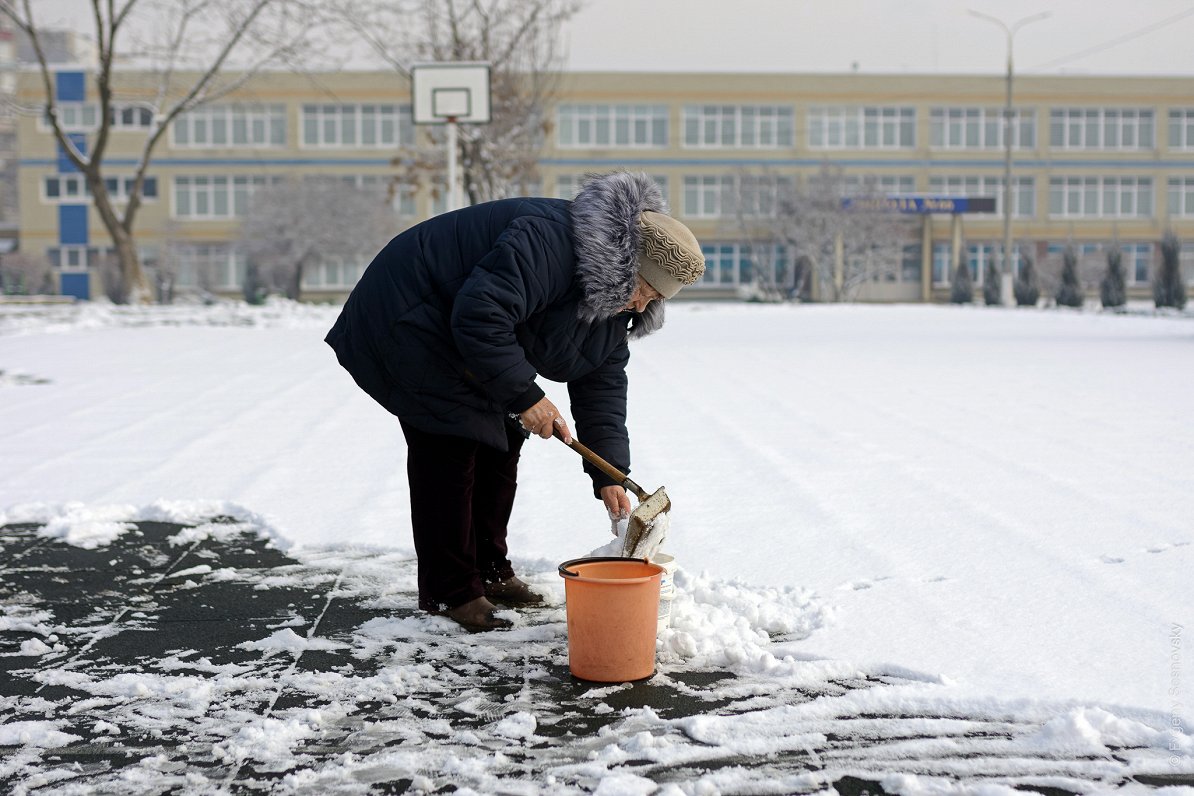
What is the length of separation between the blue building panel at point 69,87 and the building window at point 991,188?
136 ft

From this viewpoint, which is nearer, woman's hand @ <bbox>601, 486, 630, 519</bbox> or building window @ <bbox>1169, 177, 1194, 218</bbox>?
woman's hand @ <bbox>601, 486, 630, 519</bbox>

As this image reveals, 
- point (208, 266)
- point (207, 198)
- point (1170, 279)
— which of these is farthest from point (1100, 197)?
point (207, 198)

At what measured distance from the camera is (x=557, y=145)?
2418 inches

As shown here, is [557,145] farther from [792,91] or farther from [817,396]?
[817,396]

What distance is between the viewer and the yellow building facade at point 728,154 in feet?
200

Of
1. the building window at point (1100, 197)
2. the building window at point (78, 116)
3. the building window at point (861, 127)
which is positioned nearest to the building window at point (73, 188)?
the building window at point (78, 116)

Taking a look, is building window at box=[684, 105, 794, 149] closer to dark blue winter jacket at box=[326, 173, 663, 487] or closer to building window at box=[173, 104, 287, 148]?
building window at box=[173, 104, 287, 148]

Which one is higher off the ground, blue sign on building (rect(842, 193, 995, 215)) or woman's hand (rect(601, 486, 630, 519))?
blue sign on building (rect(842, 193, 995, 215))

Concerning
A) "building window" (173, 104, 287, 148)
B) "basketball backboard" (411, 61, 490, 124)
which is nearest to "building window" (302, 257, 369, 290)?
"building window" (173, 104, 287, 148)

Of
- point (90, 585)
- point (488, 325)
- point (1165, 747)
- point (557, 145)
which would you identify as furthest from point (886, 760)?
point (557, 145)

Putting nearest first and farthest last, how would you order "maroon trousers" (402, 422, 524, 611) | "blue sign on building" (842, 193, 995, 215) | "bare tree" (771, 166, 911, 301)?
1. "maroon trousers" (402, 422, 524, 611)
2. "bare tree" (771, 166, 911, 301)
3. "blue sign on building" (842, 193, 995, 215)

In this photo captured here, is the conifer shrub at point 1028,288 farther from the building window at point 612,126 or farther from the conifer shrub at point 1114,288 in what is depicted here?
the building window at point 612,126

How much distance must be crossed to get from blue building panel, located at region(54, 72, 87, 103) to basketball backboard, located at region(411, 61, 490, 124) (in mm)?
51495

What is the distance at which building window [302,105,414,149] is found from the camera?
6119 centimetres
